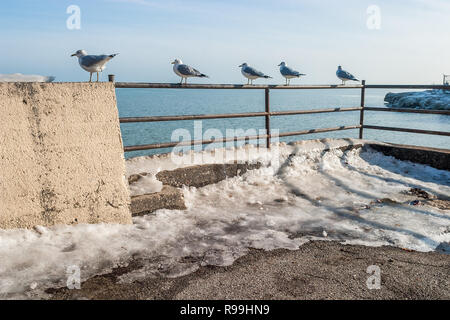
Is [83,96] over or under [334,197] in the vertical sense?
over

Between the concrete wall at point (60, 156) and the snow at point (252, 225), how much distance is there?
16cm

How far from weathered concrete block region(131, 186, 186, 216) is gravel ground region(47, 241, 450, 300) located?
3.36ft

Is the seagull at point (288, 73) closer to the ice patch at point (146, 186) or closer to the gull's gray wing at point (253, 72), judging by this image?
the gull's gray wing at point (253, 72)

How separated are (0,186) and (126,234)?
1066mm

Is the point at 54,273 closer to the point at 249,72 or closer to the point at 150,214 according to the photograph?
the point at 150,214

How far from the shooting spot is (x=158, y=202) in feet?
12.0

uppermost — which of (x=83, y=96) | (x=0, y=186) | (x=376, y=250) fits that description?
(x=83, y=96)

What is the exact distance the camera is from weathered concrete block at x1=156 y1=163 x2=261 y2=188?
429cm

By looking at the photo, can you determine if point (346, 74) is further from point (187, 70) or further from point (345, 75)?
point (187, 70)

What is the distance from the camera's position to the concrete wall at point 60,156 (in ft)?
9.16

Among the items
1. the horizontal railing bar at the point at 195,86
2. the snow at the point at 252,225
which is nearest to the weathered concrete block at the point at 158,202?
the snow at the point at 252,225

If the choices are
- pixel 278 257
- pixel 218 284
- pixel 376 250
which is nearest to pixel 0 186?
pixel 218 284
